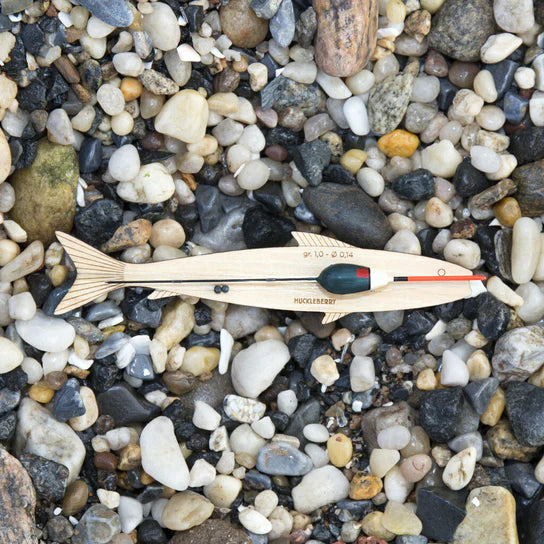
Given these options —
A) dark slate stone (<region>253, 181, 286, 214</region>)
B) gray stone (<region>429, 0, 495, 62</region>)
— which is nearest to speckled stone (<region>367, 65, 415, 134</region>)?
gray stone (<region>429, 0, 495, 62</region>)

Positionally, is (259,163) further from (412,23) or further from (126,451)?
(126,451)

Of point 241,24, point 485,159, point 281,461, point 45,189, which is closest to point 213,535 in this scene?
point 281,461

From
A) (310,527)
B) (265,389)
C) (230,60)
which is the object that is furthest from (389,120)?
(310,527)

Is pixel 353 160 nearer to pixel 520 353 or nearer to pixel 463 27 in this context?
pixel 463 27

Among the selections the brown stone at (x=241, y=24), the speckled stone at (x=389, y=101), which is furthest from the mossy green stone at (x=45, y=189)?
the speckled stone at (x=389, y=101)

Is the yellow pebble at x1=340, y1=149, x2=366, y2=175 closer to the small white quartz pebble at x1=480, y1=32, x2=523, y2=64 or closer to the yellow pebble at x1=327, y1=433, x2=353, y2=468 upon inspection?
the small white quartz pebble at x1=480, y1=32, x2=523, y2=64
